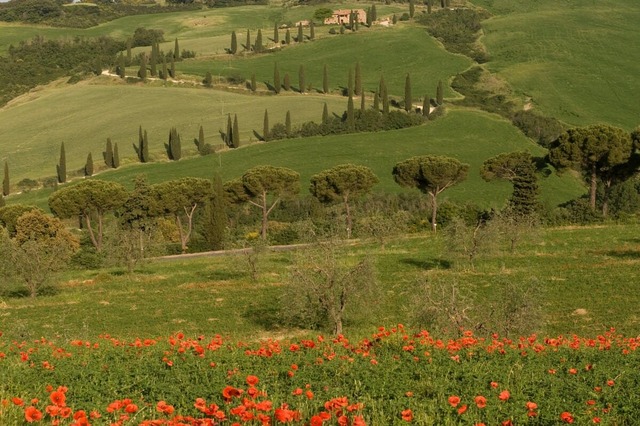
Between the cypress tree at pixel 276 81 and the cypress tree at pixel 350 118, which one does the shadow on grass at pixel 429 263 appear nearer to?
the cypress tree at pixel 350 118

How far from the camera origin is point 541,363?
12.4 meters

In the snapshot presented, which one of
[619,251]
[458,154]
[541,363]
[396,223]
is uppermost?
[541,363]

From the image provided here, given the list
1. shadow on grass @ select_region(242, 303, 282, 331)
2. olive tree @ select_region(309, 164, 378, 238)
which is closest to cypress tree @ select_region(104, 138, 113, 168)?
olive tree @ select_region(309, 164, 378, 238)

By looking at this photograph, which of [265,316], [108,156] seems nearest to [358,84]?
[108,156]

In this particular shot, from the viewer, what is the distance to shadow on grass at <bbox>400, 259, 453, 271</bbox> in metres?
45.4

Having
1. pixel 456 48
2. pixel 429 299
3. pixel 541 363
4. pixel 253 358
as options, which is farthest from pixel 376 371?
pixel 456 48

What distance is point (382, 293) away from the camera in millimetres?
27844

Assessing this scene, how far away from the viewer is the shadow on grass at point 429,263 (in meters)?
45.4

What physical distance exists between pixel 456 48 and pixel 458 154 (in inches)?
2908

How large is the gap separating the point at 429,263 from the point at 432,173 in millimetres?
36410

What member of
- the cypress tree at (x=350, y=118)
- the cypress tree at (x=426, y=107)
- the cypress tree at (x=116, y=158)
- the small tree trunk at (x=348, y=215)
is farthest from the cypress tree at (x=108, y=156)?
the cypress tree at (x=426, y=107)

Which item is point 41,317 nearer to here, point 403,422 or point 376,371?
point 376,371

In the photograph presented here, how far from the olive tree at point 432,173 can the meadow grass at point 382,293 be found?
24.8 meters

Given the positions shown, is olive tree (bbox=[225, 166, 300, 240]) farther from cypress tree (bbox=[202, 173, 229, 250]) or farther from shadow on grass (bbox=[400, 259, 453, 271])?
shadow on grass (bbox=[400, 259, 453, 271])
